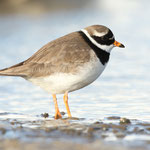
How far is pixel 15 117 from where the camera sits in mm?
6918

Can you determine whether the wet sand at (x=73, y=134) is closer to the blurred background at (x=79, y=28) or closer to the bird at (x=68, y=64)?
the bird at (x=68, y=64)

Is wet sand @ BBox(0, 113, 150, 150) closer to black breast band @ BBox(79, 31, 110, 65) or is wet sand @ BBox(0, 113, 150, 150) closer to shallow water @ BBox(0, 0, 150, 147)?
shallow water @ BBox(0, 0, 150, 147)

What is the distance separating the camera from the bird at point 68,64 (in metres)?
6.86

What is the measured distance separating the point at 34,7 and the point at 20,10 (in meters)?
0.60

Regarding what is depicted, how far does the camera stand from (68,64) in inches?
272

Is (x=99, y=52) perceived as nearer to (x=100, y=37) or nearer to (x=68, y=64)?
(x=100, y=37)

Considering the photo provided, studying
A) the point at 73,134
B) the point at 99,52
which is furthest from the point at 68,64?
the point at 73,134

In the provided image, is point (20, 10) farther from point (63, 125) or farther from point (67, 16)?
point (63, 125)

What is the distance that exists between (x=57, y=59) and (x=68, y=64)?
214 mm

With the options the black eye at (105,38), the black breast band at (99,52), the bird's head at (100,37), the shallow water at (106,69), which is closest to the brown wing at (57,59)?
the black breast band at (99,52)

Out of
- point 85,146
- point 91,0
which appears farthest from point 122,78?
point 91,0

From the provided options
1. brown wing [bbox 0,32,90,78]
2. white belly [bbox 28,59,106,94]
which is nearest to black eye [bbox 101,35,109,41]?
brown wing [bbox 0,32,90,78]

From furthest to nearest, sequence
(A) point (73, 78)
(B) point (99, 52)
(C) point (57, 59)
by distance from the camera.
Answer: (B) point (99, 52) < (C) point (57, 59) < (A) point (73, 78)

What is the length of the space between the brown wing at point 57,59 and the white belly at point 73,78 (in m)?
0.09
